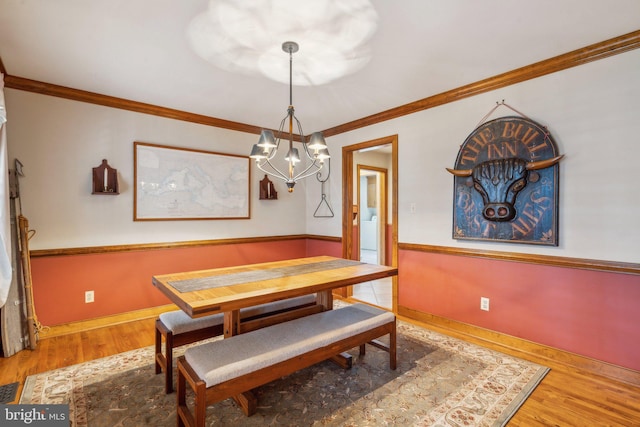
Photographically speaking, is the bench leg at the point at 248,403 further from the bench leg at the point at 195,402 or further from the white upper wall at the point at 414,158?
the white upper wall at the point at 414,158

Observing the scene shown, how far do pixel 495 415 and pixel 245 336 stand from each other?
153cm

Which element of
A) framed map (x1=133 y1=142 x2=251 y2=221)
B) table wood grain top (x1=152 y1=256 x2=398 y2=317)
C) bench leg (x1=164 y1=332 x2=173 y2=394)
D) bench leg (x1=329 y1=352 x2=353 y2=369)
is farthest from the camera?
framed map (x1=133 y1=142 x2=251 y2=221)

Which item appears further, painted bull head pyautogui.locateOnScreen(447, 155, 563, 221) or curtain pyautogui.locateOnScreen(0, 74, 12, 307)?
painted bull head pyautogui.locateOnScreen(447, 155, 563, 221)

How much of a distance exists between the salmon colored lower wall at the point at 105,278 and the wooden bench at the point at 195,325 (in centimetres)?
135

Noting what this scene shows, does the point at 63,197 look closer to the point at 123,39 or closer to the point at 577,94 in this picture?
the point at 123,39

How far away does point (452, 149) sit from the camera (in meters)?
3.09

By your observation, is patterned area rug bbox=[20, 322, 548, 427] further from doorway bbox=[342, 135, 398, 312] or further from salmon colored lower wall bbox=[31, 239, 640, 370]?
doorway bbox=[342, 135, 398, 312]

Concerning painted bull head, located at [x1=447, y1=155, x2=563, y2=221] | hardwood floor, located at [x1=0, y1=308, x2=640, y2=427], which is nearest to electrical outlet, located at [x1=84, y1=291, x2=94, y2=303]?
hardwood floor, located at [x1=0, y1=308, x2=640, y2=427]

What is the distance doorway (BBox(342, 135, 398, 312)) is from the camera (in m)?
3.62

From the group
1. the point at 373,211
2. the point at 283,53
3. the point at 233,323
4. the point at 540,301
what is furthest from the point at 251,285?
the point at 373,211

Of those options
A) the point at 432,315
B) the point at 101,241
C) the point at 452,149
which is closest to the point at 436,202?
the point at 452,149

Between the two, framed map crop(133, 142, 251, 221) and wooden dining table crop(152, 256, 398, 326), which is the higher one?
framed map crop(133, 142, 251, 221)

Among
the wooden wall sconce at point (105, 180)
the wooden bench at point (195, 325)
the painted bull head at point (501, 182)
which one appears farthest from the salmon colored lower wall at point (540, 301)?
the wooden wall sconce at point (105, 180)

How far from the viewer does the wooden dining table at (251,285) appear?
1656 mm
